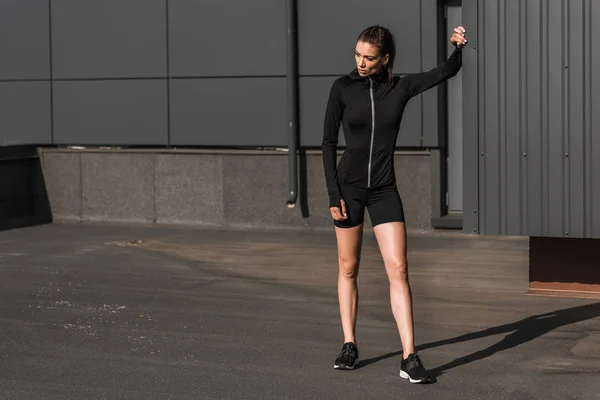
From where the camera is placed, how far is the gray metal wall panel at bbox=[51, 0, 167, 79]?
15.7 meters

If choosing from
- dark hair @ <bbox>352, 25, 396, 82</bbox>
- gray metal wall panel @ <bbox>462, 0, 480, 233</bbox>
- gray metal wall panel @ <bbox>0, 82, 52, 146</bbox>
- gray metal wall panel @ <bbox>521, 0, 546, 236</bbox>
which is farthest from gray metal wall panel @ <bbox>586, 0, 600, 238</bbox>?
gray metal wall panel @ <bbox>0, 82, 52, 146</bbox>

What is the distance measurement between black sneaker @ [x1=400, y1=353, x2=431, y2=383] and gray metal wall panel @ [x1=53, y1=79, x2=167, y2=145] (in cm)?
869

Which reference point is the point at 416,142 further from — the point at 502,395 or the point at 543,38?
the point at 502,395

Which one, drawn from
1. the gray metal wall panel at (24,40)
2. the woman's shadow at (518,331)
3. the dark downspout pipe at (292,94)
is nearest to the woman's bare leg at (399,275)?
the woman's shadow at (518,331)

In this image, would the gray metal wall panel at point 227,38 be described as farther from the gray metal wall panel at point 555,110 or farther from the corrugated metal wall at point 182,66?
the gray metal wall panel at point 555,110

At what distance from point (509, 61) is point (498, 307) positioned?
6.08ft

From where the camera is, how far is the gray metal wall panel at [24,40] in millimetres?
16375

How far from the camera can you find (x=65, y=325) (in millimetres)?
9375

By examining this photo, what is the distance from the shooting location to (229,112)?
50.3ft

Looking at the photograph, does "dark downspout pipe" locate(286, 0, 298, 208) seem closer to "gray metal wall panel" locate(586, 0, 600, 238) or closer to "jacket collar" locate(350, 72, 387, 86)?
"gray metal wall panel" locate(586, 0, 600, 238)

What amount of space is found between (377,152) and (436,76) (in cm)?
54

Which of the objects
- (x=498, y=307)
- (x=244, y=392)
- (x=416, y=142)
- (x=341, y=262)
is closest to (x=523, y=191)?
(x=498, y=307)

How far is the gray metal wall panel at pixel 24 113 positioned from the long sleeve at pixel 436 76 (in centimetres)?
969

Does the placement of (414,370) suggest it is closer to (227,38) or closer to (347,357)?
(347,357)
